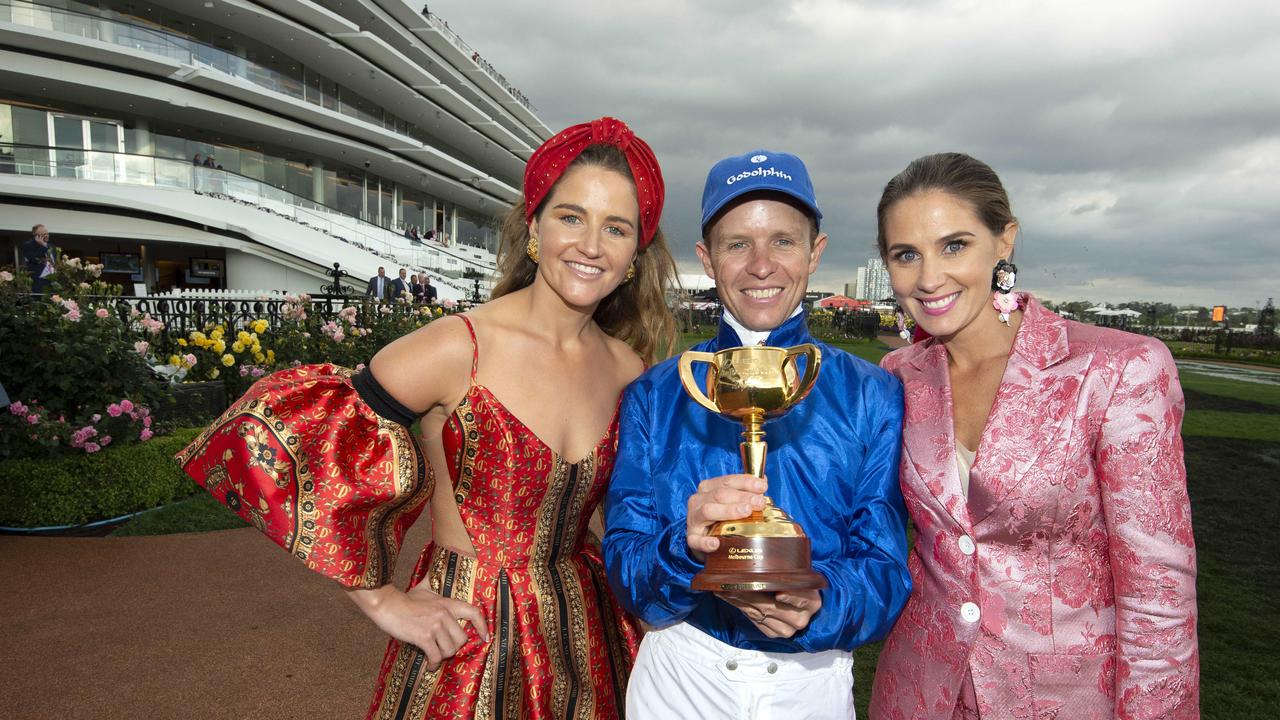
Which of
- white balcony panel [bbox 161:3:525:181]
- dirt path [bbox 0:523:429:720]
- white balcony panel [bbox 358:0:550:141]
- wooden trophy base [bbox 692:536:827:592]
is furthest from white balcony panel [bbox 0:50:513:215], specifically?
wooden trophy base [bbox 692:536:827:592]

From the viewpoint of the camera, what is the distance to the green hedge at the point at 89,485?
Result: 6.06 metres

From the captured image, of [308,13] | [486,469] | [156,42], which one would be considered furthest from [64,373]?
[308,13]

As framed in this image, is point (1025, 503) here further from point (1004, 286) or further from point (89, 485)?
point (89, 485)

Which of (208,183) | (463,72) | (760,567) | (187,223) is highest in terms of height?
(463,72)

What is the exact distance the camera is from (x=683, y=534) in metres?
1.85

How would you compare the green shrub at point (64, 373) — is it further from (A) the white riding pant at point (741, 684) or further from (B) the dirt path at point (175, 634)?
(A) the white riding pant at point (741, 684)

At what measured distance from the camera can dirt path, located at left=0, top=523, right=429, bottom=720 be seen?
3852 millimetres

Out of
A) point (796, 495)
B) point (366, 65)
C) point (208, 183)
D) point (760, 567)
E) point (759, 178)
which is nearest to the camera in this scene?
point (760, 567)

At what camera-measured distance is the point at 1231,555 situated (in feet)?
20.1

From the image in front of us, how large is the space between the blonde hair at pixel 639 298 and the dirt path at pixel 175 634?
8.45ft

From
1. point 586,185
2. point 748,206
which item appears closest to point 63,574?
point 586,185

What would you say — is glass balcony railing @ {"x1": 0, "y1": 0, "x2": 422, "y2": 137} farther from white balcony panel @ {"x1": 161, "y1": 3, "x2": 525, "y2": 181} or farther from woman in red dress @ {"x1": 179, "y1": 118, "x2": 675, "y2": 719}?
woman in red dress @ {"x1": 179, "y1": 118, "x2": 675, "y2": 719}

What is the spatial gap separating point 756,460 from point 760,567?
303 mm

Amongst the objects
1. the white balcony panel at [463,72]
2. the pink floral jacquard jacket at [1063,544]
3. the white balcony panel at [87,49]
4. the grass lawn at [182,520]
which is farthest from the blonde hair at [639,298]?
the white balcony panel at [463,72]
